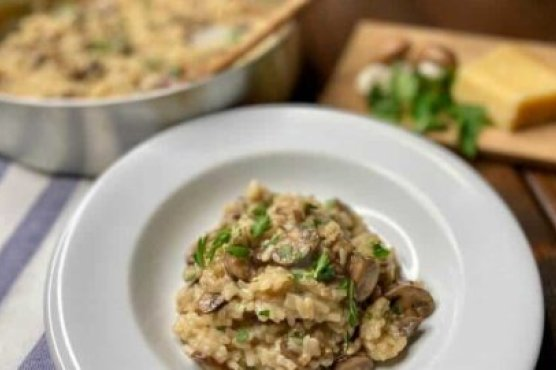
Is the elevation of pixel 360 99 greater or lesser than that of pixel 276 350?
lesser

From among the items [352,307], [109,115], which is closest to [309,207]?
[352,307]

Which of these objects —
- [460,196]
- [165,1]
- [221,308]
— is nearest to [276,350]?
[221,308]

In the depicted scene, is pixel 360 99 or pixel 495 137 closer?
pixel 495 137

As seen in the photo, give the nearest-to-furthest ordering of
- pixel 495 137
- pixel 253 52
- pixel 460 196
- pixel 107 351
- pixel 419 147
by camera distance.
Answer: pixel 107 351
pixel 460 196
pixel 419 147
pixel 495 137
pixel 253 52

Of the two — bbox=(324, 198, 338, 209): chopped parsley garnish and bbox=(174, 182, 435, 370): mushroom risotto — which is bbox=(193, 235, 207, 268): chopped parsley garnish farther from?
bbox=(324, 198, 338, 209): chopped parsley garnish

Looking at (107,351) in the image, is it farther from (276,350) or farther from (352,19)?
(352,19)

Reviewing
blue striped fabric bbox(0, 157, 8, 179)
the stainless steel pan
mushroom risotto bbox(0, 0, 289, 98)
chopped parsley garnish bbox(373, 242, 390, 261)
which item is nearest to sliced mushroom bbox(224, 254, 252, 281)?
chopped parsley garnish bbox(373, 242, 390, 261)

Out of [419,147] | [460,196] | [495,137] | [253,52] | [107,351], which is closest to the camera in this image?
[107,351]

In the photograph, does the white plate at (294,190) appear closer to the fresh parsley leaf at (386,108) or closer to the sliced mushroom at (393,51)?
the fresh parsley leaf at (386,108)
